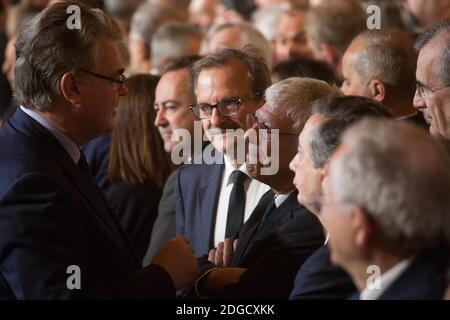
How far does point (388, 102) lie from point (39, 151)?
70.1 inches

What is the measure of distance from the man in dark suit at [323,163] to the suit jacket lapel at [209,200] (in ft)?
3.24

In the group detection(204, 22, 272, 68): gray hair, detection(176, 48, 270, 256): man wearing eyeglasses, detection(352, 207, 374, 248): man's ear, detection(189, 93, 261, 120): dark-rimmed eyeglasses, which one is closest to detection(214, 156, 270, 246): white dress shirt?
detection(176, 48, 270, 256): man wearing eyeglasses

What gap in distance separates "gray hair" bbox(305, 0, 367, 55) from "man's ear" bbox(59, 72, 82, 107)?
2741 millimetres

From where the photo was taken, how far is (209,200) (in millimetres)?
Result: 3562

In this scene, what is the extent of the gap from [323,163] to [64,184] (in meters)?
0.74

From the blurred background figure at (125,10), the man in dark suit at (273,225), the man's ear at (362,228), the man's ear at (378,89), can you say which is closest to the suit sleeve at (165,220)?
the man in dark suit at (273,225)

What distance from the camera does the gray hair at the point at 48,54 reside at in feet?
8.91

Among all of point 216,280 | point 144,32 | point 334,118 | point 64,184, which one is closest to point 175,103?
point 216,280

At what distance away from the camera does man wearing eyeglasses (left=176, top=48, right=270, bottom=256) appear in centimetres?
348

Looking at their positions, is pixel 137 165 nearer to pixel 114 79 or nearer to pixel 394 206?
pixel 114 79

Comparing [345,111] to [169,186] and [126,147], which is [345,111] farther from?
[126,147]

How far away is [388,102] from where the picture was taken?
389 cm

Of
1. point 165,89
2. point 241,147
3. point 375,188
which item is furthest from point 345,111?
point 165,89

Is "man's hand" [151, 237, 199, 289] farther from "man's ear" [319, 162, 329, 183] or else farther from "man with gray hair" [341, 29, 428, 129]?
"man with gray hair" [341, 29, 428, 129]
